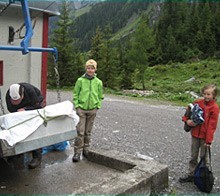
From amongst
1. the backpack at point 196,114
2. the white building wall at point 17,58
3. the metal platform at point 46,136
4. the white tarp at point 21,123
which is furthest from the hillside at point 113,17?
the white tarp at point 21,123

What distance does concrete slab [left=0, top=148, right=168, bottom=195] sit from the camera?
4648mm

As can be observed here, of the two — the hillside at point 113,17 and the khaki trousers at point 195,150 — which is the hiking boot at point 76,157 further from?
the hillside at point 113,17

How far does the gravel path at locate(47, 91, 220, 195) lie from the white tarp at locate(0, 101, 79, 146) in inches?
85.6

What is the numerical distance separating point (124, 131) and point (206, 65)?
38.3 metres

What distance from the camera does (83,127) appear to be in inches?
226

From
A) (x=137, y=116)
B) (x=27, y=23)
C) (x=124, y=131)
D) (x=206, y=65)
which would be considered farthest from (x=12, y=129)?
(x=206, y=65)

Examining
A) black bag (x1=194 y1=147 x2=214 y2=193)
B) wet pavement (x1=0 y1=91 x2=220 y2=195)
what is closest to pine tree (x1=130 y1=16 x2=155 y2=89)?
wet pavement (x1=0 y1=91 x2=220 y2=195)

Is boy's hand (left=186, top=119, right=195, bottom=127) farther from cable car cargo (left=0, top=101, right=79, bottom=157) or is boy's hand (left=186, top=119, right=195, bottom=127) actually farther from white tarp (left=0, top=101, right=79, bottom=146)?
white tarp (left=0, top=101, right=79, bottom=146)

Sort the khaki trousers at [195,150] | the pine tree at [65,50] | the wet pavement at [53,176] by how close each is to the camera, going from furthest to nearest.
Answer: the pine tree at [65,50] < the khaki trousers at [195,150] < the wet pavement at [53,176]

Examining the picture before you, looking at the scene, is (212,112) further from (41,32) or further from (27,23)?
(41,32)

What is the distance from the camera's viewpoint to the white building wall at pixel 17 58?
23.2ft

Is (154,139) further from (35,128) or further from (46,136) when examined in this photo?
(35,128)

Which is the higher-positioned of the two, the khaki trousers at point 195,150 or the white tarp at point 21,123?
the white tarp at point 21,123

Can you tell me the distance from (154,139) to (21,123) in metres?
5.17
